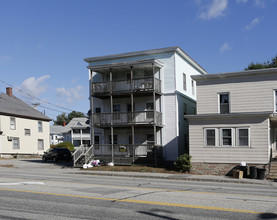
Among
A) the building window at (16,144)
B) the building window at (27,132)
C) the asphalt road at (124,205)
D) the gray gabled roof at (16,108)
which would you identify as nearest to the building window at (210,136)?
the asphalt road at (124,205)

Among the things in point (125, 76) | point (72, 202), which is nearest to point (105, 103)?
point (125, 76)

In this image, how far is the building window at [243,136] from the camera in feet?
76.3

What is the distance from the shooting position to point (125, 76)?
102 ft

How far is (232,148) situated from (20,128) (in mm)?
31957

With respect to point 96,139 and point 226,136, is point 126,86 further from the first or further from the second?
point 226,136

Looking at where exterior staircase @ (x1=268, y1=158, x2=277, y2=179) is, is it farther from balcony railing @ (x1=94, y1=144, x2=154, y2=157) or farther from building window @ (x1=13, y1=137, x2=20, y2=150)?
building window @ (x1=13, y1=137, x2=20, y2=150)

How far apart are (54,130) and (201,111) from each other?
7240 cm

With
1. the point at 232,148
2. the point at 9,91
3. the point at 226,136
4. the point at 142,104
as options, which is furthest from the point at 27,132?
the point at 232,148

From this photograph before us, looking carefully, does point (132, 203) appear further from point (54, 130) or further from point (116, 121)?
point (54, 130)

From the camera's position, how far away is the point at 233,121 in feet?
77.9

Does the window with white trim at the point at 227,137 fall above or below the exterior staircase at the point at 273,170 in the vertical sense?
above

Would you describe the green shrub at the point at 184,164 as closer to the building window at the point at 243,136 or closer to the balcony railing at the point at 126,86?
the building window at the point at 243,136

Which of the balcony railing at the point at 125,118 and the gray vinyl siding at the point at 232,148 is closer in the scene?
the gray vinyl siding at the point at 232,148

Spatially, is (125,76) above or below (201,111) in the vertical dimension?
above
